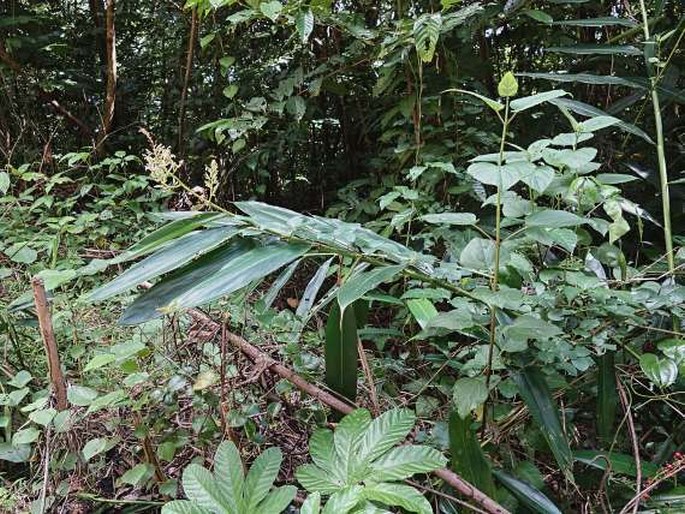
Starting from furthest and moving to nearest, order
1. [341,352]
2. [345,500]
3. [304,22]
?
[304,22] → [341,352] → [345,500]

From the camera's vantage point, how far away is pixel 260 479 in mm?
633

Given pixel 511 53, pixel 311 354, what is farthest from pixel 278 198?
pixel 311 354

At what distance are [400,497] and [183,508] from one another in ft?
0.78

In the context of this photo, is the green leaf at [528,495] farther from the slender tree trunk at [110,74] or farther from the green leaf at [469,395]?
the slender tree trunk at [110,74]

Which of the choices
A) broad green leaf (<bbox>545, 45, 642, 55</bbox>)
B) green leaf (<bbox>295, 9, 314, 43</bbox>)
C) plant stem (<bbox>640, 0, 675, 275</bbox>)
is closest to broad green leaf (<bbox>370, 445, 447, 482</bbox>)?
plant stem (<bbox>640, 0, 675, 275</bbox>)

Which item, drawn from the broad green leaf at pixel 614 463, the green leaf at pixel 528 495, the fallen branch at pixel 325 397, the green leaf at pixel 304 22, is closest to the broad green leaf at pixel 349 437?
the fallen branch at pixel 325 397

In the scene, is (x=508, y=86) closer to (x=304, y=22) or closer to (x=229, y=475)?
(x=229, y=475)

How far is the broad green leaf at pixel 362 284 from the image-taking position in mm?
546

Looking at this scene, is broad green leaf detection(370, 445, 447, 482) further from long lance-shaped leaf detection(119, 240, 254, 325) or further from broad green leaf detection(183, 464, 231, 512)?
long lance-shaped leaf detection(119, 240, 254, 325)

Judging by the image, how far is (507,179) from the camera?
0.57 meters

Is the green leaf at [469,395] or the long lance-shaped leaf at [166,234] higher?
A: the long lance-shaped leaf at [166,234]

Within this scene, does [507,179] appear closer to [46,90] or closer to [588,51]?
[588,51]

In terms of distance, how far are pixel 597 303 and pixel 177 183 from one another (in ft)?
1.82

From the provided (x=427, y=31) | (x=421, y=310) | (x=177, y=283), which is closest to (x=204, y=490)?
(x=177, y=283)
